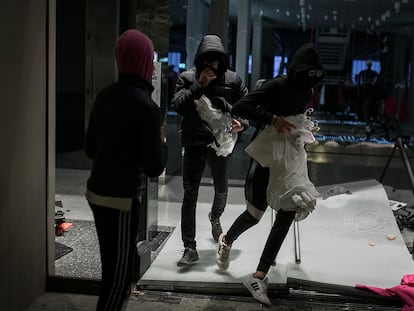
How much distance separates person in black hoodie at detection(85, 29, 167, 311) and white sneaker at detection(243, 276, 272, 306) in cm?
96

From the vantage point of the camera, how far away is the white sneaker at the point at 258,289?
9.16ft

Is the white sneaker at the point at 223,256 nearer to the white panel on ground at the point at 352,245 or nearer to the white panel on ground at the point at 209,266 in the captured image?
the white panel on ground at the point at 209,266

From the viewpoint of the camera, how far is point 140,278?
307cm

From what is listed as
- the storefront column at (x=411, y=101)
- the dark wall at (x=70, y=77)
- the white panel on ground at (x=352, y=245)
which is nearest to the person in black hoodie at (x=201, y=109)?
the white panel on ground at (x=352, y=245)

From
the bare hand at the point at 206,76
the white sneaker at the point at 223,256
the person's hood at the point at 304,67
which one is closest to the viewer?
the person's hood at the point at 304,67

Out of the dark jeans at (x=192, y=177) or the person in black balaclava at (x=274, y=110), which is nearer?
the person in black balaclava at (x=274, y=110)

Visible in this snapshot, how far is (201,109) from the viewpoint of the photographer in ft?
10.3

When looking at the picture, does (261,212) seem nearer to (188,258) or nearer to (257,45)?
(188,258)

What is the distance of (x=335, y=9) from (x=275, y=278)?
6765 millimetres

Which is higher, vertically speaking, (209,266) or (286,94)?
(286,94)

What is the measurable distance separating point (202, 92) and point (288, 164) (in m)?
0.70

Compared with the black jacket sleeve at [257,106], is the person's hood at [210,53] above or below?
above

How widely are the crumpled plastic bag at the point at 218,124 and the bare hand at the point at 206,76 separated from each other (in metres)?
0.10

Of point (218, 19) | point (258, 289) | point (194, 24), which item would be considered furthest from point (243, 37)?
point (258, 289)
